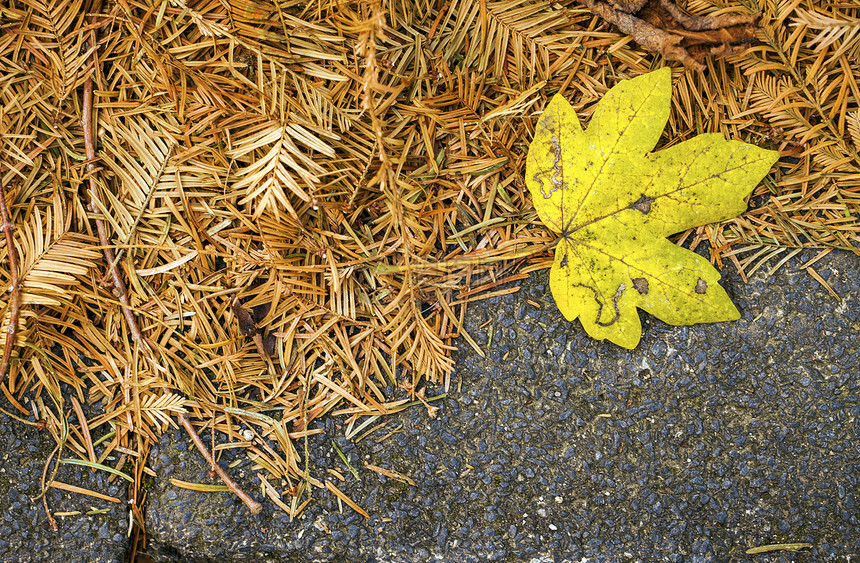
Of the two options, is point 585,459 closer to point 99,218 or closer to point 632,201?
point 632,201

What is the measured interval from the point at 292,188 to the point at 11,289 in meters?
0.85

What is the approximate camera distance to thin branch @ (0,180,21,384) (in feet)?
5.06

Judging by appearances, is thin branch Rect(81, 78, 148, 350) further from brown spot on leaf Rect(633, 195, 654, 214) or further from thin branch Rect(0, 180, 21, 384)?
brown spot on leaf Rect(633, 195, 654, 214)

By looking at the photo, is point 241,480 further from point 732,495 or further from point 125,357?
point 732,495

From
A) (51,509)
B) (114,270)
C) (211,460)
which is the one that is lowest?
(51,509)

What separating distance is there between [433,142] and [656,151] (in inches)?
25.4

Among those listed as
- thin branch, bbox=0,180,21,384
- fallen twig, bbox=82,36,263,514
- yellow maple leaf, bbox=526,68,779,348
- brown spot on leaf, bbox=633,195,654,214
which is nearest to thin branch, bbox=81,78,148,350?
fallen twig, bbox=82,36,263,514

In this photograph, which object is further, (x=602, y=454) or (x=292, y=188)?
(x=602, y=454)

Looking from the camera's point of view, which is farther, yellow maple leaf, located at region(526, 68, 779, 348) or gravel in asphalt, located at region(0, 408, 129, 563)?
gravel in asphalt, located at region(0, 408, 129, 563)

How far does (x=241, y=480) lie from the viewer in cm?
167

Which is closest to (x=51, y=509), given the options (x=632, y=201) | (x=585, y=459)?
(x=585, y=459)

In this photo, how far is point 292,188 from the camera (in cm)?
153

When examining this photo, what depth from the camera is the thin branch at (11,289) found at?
154 centimetres

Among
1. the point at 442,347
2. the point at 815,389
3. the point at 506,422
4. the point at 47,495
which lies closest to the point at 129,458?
the point at 47,495
